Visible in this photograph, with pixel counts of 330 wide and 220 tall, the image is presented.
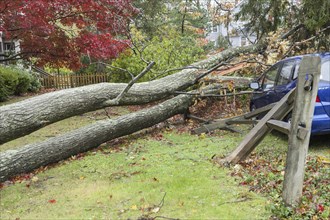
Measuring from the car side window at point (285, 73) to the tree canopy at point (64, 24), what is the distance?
4472 millimetres

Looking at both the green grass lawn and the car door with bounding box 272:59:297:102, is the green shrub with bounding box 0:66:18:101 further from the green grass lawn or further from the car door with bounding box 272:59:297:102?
the car door with bounding box 272:59:297:102

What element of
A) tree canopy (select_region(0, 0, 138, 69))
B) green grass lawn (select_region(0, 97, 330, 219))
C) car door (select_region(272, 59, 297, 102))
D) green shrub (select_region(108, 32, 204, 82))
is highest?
tree canopy (select_region(0, 0, 138, 69))

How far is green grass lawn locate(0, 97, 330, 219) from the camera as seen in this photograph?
3.73m

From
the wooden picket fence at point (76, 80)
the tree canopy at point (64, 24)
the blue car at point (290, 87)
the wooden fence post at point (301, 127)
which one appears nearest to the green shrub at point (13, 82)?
the wooden picket fence at point (76, 80)

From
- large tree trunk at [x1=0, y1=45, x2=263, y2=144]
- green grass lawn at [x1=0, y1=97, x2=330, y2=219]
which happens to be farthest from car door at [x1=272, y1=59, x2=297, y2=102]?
large tree trunk at [x1=0, y1=45, x2=263, y2=144]

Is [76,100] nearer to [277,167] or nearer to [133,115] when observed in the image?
[133,115]

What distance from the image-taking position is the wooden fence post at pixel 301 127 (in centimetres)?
340

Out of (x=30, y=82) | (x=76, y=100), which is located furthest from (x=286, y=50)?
(x=30, y=82)

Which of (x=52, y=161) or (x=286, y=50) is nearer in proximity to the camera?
(x=52, y=161)

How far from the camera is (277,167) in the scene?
4.77 m

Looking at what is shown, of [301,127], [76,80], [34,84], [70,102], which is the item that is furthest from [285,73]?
[76,80]

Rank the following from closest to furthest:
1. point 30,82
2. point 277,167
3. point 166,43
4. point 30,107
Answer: point 277,167
point 30,107
point 166,43
point 30,82

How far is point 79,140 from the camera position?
6410 millimetres

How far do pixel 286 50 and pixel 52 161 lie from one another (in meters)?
7.16
